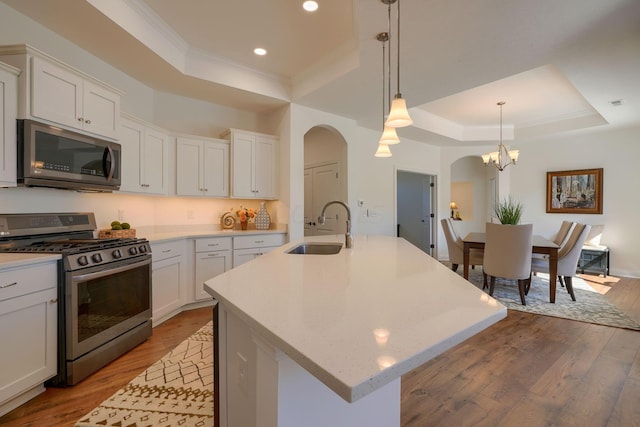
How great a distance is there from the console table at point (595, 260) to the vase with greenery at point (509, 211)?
122 centimetres

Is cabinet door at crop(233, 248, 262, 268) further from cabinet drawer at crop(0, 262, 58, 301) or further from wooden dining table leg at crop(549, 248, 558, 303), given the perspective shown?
wooden dining table leg at crop(549, 248, 558, 303)

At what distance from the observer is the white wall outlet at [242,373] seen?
3.67 ft

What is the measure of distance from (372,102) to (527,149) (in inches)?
171

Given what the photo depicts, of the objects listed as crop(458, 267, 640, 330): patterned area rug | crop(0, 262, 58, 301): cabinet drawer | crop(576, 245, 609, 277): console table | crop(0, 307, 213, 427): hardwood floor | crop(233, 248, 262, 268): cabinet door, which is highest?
crop(0, 262, 58, 301): cabinet drawer

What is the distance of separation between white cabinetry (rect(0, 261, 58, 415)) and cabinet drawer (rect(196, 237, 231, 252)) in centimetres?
149

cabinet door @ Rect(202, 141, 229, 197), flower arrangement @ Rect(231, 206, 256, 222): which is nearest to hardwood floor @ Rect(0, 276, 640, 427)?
flower arrangement @ Rect(231, 206, 256, 222)

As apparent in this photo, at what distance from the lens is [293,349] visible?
2.04ft

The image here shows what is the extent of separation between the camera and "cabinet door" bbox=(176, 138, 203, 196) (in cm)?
349

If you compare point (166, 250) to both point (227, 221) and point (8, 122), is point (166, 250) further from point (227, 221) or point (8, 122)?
point (8, 122)

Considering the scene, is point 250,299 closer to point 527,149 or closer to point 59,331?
point 59,331

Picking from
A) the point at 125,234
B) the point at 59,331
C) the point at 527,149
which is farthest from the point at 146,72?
the point at 527,149

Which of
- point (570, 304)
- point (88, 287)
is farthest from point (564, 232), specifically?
point (88, 287)

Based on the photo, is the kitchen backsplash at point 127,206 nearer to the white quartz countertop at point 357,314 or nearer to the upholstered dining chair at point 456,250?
the white quartz countertop at point 357,314

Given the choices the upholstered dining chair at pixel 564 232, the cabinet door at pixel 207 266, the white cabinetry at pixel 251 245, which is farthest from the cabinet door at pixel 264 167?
the upholstered dining chair at pixel 564 232
